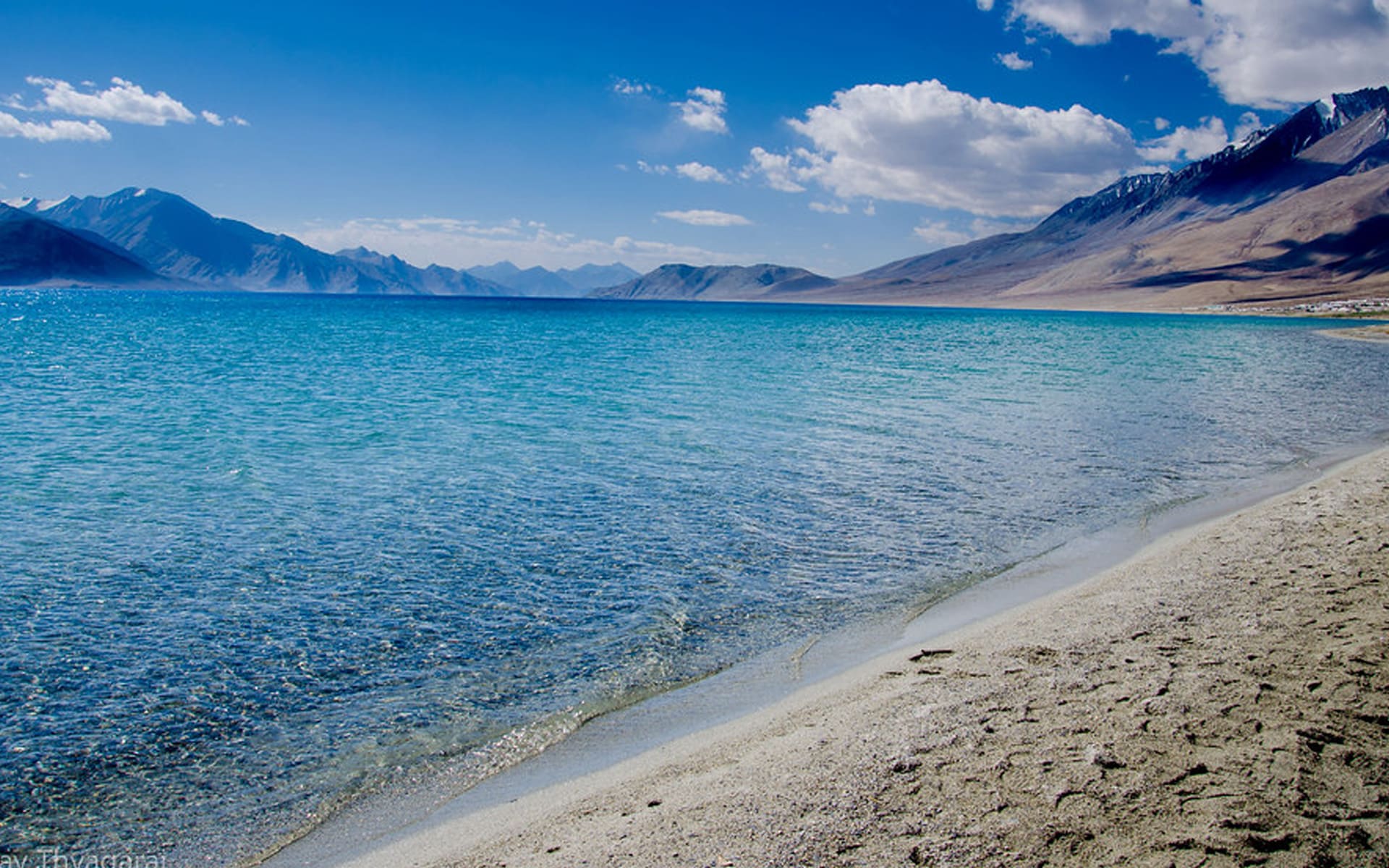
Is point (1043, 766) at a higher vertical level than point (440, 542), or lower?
higher

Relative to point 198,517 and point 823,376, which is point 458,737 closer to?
point 198,517

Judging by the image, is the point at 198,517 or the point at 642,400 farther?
the point at 642,400

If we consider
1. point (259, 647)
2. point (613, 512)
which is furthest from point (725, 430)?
point (259, 647)

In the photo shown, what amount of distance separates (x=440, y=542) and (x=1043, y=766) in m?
9.09

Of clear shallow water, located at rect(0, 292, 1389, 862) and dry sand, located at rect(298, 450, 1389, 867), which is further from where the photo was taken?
clear shallow water, located at rect(0, 292, 1389, 862)

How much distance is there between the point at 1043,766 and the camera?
4.99m

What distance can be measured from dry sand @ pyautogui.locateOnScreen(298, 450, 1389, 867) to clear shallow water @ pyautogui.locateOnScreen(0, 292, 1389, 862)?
1.56 meters

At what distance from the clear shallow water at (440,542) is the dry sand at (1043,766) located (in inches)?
61.4

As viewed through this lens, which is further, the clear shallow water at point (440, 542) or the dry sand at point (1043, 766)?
the clear shallow water at point (440, 542)

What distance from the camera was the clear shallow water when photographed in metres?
6.46

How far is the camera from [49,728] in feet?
21.6

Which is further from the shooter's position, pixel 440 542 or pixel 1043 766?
pixel 440 542

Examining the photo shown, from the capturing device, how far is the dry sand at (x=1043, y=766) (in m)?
4.25

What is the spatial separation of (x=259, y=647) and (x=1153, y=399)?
103ft
